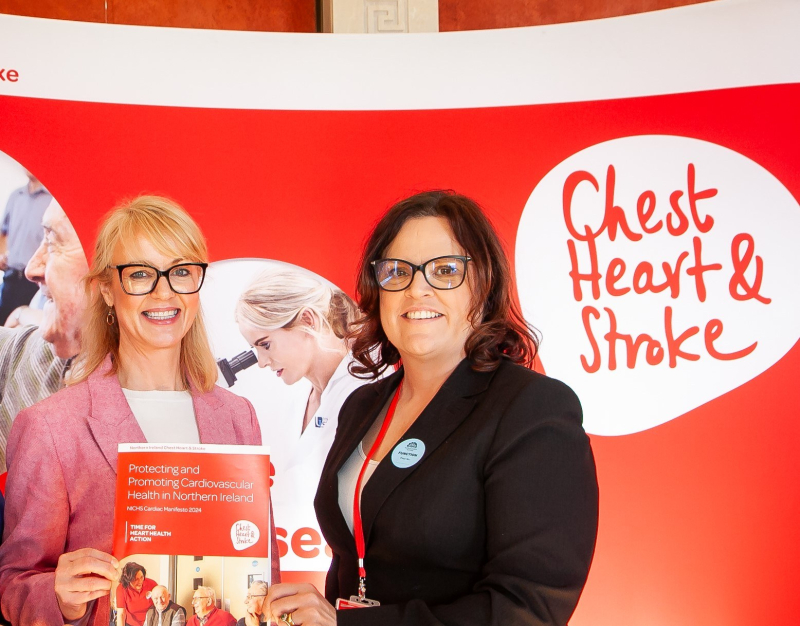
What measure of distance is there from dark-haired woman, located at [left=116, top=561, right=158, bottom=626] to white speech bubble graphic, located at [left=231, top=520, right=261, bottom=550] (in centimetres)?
21

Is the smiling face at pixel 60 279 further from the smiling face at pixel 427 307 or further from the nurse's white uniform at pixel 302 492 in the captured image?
the smiling face at pixel 427 307

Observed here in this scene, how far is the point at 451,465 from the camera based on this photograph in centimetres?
178

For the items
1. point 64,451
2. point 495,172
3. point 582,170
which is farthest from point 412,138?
point 64,451

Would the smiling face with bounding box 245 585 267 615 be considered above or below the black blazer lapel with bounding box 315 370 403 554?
below

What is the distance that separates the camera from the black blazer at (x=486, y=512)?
5.39 feet

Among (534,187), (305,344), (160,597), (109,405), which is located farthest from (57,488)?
(534,187)

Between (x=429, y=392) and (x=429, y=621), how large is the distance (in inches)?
24.3

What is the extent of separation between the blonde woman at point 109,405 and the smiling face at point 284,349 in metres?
0.26

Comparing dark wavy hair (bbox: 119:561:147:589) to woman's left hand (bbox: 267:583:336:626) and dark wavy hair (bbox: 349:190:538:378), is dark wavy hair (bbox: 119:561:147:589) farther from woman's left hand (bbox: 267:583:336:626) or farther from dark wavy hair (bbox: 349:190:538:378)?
dark wavy hair (bbox: 349:190:538:378)

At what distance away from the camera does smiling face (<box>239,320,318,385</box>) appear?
3.24 m

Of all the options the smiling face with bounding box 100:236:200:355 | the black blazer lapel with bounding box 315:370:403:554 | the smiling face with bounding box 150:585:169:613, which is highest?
the smiling face with bounding box 100:236:200:355

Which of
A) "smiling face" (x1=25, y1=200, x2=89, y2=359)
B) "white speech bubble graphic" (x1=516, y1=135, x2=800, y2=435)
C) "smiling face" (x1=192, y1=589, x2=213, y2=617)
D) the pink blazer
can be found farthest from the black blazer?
"smiling face" (x1=25, y1=200, x2=89, y2=359)

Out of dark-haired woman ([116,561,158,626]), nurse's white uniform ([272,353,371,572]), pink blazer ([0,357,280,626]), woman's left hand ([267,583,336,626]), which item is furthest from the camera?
nurse's white uniform ([272,353,371,572])

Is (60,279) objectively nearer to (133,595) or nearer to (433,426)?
(133,595)
